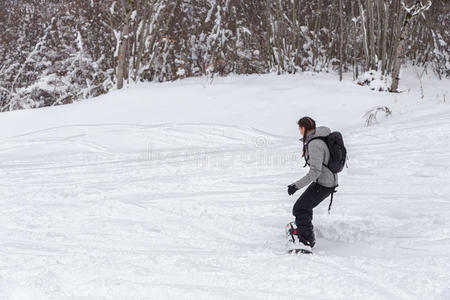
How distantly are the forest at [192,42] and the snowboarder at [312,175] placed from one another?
7.55 metres

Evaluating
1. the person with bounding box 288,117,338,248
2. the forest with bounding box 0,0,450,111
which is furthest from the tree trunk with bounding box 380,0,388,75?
the person with bounding box 288,117,338,248

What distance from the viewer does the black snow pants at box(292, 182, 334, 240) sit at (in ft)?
15.3

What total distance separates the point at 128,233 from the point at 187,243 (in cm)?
71

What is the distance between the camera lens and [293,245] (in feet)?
15.7

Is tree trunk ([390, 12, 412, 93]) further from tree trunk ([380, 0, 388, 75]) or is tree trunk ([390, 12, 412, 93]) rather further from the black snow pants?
the black snow pants

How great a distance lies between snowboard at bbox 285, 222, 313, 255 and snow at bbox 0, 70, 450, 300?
4.0 inches

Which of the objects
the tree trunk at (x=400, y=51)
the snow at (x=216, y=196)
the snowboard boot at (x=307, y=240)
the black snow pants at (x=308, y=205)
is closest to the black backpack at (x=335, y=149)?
the black snow pants at (x=308, y=205)

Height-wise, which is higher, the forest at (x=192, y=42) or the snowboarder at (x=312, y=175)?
the forest at (x=192, y=42)

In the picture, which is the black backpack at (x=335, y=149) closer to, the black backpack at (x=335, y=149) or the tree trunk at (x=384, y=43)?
the black backpack at (x=335, y=149)

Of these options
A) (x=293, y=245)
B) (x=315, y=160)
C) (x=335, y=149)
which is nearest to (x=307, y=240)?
(x=293, y=245)

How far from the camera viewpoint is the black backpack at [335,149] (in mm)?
4465

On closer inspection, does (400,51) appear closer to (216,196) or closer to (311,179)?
(216,196)

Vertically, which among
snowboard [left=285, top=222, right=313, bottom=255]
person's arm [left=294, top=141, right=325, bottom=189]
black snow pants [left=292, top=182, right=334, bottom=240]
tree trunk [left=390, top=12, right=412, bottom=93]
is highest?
tree trunk [left=390, top=12, right=412, bottom=93]

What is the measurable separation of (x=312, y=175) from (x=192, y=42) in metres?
11.0
